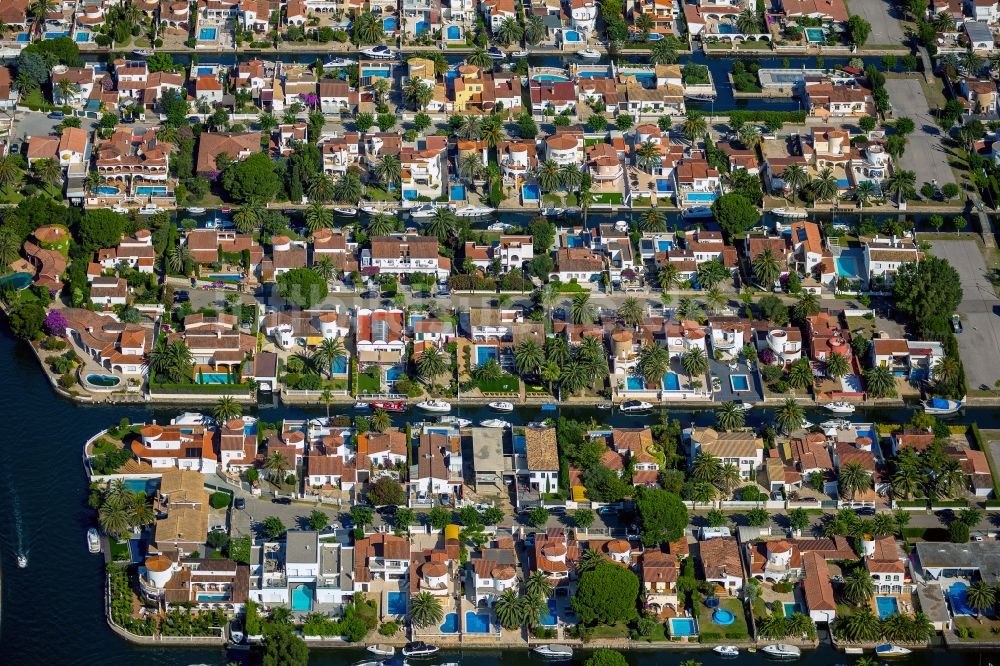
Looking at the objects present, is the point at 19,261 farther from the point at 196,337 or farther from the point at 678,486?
the point at 678,486

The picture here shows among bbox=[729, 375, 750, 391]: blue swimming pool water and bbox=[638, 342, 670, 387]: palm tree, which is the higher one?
bbox=[638, 342, 670, 387]: palm tree

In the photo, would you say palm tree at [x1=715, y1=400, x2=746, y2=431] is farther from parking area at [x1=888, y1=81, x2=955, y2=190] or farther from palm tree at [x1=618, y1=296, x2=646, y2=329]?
parking area at [x1=888, y1=81, x2=955, y2=190]

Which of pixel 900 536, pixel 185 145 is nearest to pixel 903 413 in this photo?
pixel 900 536

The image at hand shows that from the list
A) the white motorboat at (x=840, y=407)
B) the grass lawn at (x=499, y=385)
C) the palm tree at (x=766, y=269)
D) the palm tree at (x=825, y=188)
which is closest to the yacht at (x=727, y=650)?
the white motorboat at (x=840, y=407)

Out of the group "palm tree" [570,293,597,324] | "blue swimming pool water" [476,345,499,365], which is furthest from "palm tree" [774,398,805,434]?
"blue swimming pool water" [476,345,499,365]

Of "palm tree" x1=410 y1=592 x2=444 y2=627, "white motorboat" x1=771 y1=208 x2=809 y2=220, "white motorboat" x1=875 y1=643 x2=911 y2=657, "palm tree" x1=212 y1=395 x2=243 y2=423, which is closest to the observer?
"palm tree" x1=410 y1=592 x2=444 y2=627

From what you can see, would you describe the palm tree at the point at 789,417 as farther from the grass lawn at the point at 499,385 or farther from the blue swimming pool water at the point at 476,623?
the blue swimming pool water at the point at 476,623
